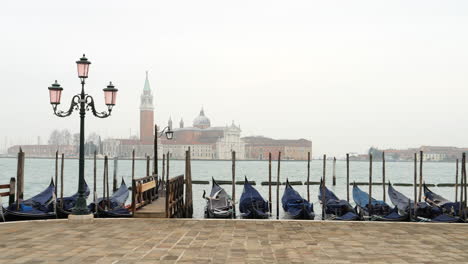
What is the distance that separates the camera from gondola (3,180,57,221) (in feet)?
34.0

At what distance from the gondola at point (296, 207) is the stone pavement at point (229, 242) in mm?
5943

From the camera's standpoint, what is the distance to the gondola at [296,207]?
1338 cm

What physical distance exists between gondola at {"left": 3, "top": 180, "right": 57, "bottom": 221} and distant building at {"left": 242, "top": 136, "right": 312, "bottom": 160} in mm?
102455

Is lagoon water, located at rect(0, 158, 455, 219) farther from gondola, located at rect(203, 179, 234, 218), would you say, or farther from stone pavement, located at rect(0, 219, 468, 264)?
stone pavement, located at rect(0, 219, 468, 264)

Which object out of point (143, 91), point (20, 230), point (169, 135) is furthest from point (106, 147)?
point (20, 230)

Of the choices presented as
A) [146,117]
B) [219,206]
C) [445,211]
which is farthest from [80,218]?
[146,117]

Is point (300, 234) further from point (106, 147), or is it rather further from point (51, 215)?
point (106, 147)

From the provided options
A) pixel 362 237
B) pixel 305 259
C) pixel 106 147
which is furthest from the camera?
pixel 106 147

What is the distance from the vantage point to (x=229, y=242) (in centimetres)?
588

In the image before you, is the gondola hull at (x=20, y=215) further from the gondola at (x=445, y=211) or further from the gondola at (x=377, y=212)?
the gondola at (x=445, y=211)

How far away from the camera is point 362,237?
248 inches

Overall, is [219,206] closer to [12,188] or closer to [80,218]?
[12,188]

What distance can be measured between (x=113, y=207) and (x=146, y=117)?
329 feet

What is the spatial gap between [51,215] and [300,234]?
22.6ft
